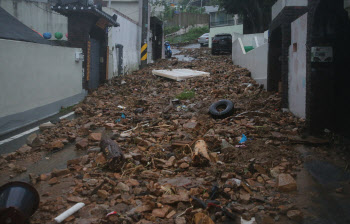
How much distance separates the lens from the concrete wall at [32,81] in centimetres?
742

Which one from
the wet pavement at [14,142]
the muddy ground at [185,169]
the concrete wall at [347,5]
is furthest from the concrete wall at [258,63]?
the wet pavement at [14,142]

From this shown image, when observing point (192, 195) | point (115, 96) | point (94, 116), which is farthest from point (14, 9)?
point (192, 195)

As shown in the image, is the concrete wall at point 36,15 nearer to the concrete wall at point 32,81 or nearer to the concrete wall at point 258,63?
the concrete wall at point 32,81

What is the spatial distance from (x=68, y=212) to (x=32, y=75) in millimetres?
6003

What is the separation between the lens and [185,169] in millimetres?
Result: 4848

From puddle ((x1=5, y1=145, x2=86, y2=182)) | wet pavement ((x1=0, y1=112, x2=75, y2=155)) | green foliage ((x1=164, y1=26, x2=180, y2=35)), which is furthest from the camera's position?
green foliage ((x1=164, y1=26, x2=180, y2=35))

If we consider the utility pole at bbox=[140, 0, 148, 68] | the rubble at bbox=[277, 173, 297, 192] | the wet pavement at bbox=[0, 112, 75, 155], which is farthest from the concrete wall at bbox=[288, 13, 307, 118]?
the utility pole at bbox=[140, 0, 148, 68]

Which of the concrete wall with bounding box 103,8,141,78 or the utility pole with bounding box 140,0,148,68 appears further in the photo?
the utility pole with bounding box 140,0,148,68

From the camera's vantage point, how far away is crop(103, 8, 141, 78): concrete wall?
16688 mm

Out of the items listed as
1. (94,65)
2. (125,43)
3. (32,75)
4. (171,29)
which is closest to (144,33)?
(125,43)

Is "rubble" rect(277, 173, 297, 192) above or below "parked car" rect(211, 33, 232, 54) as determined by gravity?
below

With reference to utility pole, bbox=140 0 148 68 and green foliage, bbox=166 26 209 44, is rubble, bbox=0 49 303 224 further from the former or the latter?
green foliage, bbox=166 26 209 44

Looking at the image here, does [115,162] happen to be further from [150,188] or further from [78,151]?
[78,151]

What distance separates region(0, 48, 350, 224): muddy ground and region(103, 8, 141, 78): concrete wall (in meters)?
8.95
